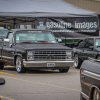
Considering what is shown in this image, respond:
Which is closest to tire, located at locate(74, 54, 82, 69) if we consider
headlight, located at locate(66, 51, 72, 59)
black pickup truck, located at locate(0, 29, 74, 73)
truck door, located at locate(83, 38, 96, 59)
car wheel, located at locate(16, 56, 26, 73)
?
truck door, located at locate(83, 38, 96, 59)

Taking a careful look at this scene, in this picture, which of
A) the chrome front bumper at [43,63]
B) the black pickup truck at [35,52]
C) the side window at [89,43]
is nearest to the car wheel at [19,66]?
the black pickup truck at [35,52]

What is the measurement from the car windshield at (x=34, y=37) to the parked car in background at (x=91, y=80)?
840 cm

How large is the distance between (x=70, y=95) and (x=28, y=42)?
649 cm

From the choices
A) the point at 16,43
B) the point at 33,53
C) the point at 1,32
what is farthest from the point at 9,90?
the point at 1,32

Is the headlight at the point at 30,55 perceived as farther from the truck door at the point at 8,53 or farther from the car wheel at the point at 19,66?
the truck door at the point at 8,53

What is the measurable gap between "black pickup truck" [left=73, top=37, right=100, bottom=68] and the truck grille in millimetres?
1700

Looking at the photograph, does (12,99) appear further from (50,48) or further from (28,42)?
(28,42)

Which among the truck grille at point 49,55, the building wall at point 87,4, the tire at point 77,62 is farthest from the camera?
the building wall at point 87,4

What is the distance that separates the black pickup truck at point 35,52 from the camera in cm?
1366

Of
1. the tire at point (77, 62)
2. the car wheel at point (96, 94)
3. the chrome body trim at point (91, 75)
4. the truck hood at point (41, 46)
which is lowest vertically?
the tire at point (77, 62)

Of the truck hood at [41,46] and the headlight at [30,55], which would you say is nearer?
the headlight at [30,55]

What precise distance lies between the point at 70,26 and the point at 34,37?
18.5ft

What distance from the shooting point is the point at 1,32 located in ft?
111

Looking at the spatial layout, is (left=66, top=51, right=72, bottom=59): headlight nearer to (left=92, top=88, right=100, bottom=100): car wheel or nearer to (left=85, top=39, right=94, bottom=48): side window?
(left=85, top=39, right=94, bottom=48): side window
